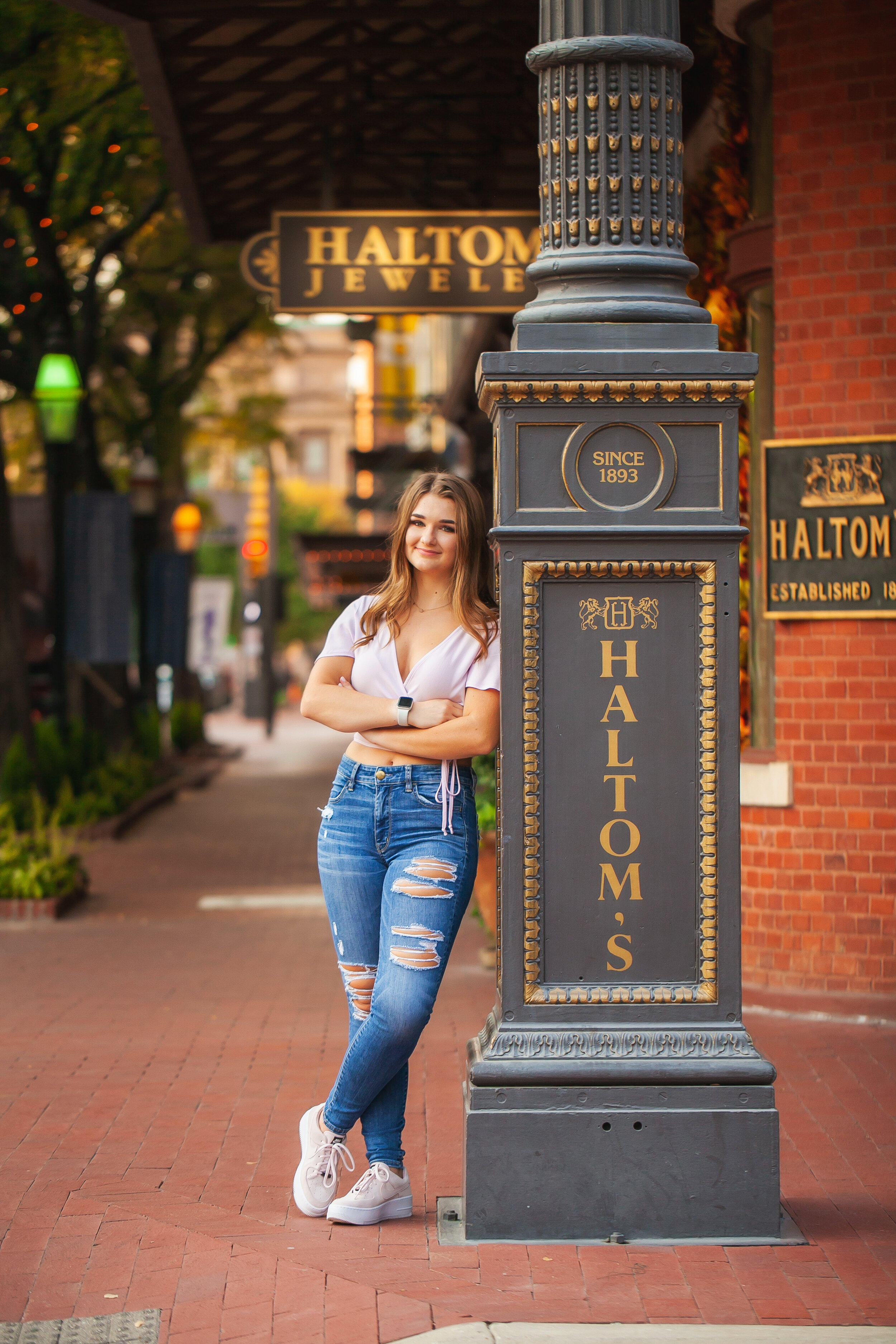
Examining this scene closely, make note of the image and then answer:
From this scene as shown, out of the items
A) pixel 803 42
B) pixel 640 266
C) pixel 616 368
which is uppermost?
pixel 803 42

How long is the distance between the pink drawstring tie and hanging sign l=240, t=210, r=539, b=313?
460 centimetres

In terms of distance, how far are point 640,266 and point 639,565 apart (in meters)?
0.81

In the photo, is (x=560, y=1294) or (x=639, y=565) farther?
(x=639, y=565)

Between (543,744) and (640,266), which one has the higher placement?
(640,266)

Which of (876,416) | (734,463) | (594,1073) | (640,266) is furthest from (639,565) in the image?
(876,416)

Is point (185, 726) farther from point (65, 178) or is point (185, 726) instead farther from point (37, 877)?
point (37, 877)

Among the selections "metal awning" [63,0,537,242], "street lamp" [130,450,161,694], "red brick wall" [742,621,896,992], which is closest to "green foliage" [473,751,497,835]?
"red brick wall" [742,621,896,992]

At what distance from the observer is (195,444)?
2764 centimetres

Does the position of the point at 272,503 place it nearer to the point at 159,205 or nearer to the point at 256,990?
the point at 159,205

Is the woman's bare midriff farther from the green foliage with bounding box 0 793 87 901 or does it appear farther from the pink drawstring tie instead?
the green foliage with bounding box 0 793 87 901

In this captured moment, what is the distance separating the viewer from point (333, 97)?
9648 millimetres

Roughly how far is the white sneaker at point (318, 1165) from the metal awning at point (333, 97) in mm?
5754

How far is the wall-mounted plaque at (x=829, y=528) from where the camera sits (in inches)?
280

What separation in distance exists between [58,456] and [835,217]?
8.43 m
